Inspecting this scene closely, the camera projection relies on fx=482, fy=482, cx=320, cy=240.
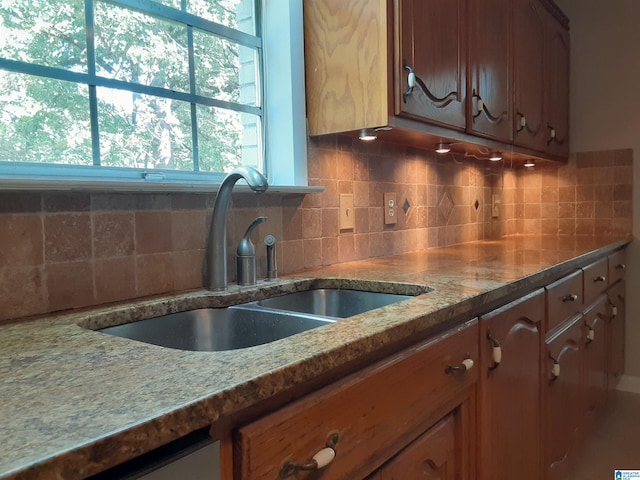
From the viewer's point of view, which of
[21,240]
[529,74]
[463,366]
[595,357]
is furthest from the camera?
[529,74]

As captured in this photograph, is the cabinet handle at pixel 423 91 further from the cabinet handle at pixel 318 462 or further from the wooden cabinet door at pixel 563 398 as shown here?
the cabinet handle at pixel 318 462

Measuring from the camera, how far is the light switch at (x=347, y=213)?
1678 millimetres

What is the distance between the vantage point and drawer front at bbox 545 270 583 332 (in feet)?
5.05

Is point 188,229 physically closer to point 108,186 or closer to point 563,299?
point 108,186

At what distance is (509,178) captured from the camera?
3.08 m

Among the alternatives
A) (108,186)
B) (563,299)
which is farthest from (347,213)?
(108,186)

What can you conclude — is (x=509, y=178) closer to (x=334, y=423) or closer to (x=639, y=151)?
(x=639, y=151)

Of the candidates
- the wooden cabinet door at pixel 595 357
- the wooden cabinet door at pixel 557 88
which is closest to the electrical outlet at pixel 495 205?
the wooden cabinet door at pixel 557 88

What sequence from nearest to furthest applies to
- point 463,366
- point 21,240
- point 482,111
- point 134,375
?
point 134,375 < point 21,240 < point 463,366 < point 482,111

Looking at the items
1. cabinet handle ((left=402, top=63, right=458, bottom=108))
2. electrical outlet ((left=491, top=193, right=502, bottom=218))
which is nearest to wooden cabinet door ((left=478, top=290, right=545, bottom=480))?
cabinet handle ((left=402, top=63, right=458, bottom=108))

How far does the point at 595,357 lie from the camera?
7.16 ft

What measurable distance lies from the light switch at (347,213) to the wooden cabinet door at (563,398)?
29.5 inches

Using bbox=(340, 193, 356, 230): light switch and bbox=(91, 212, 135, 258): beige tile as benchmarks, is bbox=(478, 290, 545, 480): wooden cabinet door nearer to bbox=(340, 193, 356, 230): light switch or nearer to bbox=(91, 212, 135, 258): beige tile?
bbox=(340, 193, 356, 230): light switch

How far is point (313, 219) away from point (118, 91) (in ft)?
2.24
